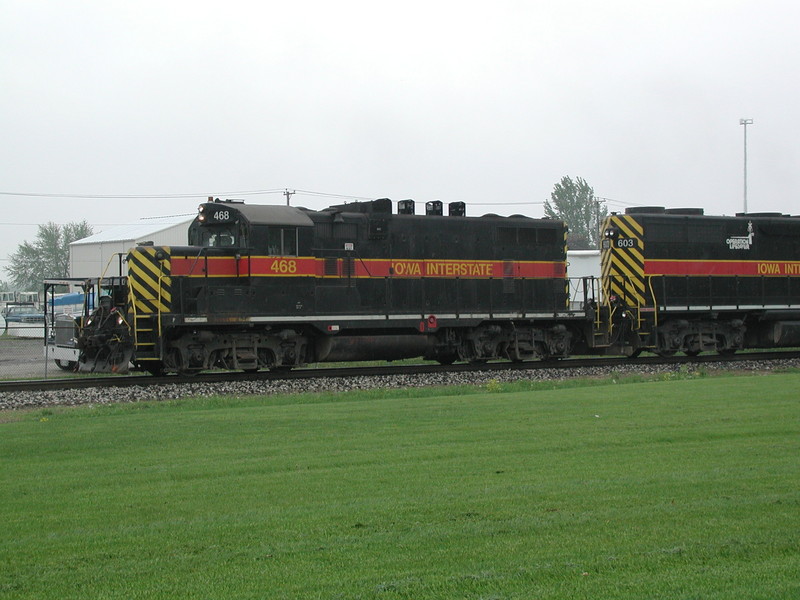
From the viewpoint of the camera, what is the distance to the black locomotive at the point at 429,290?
1952cm

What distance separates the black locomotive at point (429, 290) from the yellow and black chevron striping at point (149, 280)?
3 centimetres

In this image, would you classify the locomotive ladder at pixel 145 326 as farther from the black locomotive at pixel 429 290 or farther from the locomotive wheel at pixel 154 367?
the locomotive wheel at pixel 154 367

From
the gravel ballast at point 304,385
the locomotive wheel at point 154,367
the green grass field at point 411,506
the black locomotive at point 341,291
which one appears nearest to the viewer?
the green grass field at point 411,506

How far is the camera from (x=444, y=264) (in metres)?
22.5


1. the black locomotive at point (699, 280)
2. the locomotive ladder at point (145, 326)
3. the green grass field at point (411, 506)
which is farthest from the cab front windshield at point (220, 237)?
the black locomotive at point (699, 280)

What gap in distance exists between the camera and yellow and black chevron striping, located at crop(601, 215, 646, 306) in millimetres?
24891

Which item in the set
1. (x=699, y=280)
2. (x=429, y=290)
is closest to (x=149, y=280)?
(x=429, y=290)

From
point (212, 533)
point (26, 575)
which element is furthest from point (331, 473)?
point (26, 575)

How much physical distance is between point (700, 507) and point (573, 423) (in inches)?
177

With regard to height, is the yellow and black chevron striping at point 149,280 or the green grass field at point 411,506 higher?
the yellow and black chevron striping at point 149,280

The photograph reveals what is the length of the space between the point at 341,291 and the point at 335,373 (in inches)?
77.2

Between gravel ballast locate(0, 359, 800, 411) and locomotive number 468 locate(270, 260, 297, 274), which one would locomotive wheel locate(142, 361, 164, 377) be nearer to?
gravel ballast locate(0, 359, 800, 411)

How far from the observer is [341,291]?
21078mm

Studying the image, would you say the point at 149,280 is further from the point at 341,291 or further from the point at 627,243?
the point at 627,243
